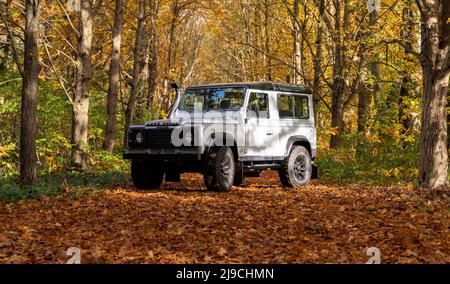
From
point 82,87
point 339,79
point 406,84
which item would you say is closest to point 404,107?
point 406,84

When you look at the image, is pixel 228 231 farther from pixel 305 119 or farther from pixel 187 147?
pixel 305 119

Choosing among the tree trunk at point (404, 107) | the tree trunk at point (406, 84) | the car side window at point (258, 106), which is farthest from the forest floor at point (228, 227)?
the tree trunk at point (406, 84)

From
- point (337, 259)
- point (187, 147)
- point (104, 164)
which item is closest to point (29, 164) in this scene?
point (187, 147)

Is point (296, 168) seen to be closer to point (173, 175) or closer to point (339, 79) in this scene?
point (173, 175)

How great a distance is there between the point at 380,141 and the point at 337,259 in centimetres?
1069

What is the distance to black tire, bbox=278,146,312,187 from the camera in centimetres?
1430

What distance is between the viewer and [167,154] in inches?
489

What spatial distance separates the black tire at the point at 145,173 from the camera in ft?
43.5

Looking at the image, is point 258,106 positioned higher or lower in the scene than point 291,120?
higher

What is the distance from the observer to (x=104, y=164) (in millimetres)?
17766

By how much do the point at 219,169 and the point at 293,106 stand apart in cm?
317

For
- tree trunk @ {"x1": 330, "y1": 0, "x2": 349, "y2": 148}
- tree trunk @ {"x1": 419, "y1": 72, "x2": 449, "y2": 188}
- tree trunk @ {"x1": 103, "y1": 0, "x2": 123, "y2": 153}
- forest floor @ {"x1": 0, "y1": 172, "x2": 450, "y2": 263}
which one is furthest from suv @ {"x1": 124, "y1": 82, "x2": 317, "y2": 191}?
tree trunk @ {"x1": 103, "y1": 0, "x2": 123, "y2": 153}

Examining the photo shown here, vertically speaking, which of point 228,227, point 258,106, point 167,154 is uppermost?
point 258,106

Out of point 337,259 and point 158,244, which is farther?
point 158,244
